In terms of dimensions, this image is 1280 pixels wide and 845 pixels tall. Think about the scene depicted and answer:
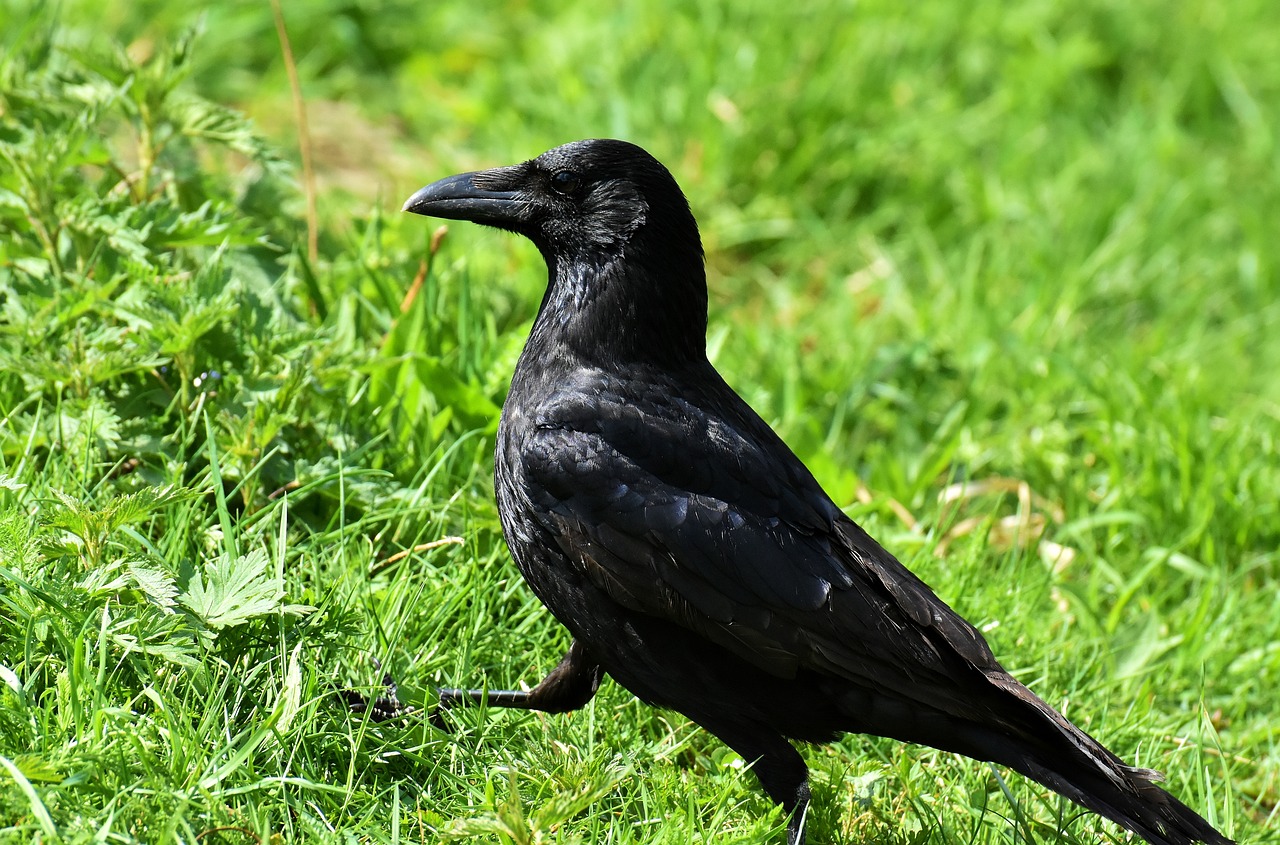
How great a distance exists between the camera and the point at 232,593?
2691mm

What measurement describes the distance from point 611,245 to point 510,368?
2.43 feet

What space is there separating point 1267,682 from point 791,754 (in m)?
1.75

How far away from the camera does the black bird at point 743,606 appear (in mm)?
2797

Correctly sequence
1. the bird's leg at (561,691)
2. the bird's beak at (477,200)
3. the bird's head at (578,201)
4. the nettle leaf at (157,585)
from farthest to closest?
the bird's beak at (477,200)
the bird's head at (578,201)
the bird's leg at (561,691)
the nettle leaf at (157,585)

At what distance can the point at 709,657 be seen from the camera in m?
2.88

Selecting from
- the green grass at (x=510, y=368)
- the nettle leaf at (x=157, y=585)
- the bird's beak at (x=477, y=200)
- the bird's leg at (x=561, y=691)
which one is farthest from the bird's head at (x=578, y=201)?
the nettle leaf at (x=157, y=585)

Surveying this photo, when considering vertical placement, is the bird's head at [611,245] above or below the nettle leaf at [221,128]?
below

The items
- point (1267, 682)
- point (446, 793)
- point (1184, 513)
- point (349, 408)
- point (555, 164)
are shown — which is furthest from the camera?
point (1184, 513)

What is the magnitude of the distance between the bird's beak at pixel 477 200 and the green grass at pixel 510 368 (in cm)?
44

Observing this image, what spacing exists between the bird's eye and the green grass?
25.4 inches

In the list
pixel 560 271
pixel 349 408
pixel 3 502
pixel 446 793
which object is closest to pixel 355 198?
pixel 349 408

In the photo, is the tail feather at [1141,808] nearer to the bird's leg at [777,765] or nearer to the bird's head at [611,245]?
the bird's leg at [777,765]

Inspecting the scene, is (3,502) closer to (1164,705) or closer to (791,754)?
(791,754)

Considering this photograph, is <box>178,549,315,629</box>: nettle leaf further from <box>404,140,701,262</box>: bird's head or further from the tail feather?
the tail feather
